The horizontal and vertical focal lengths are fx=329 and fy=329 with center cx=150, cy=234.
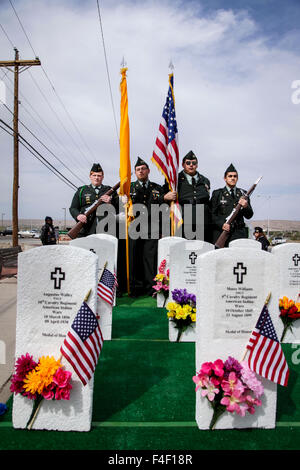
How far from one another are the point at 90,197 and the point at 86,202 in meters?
0.13

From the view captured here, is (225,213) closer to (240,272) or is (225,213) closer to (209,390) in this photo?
(240,272)

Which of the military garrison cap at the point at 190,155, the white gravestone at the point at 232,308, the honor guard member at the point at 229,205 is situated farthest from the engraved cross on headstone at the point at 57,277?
the military garrison cap at the point at 190,155

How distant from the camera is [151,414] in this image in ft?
8.32

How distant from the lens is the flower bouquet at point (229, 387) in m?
2.30

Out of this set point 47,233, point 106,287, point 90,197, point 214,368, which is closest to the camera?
point 214,368

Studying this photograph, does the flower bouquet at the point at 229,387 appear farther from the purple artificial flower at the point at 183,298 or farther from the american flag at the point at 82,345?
the purple artificial flower at the point at 183,298

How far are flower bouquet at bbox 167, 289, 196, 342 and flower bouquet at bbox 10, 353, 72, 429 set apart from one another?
6.37ft

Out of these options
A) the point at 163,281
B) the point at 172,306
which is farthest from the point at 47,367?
the point at 163,281

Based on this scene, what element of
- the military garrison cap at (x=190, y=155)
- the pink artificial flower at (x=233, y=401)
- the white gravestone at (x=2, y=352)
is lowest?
the white gravestone at (x=2, y=352)

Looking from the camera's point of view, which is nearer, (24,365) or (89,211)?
(24,365)

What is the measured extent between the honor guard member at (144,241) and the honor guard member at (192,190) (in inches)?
19.1

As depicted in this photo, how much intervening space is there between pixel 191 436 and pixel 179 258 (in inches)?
89.6

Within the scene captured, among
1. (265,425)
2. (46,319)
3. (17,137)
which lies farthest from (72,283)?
(17,137)

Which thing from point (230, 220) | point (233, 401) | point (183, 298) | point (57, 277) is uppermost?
point (230, 220)
